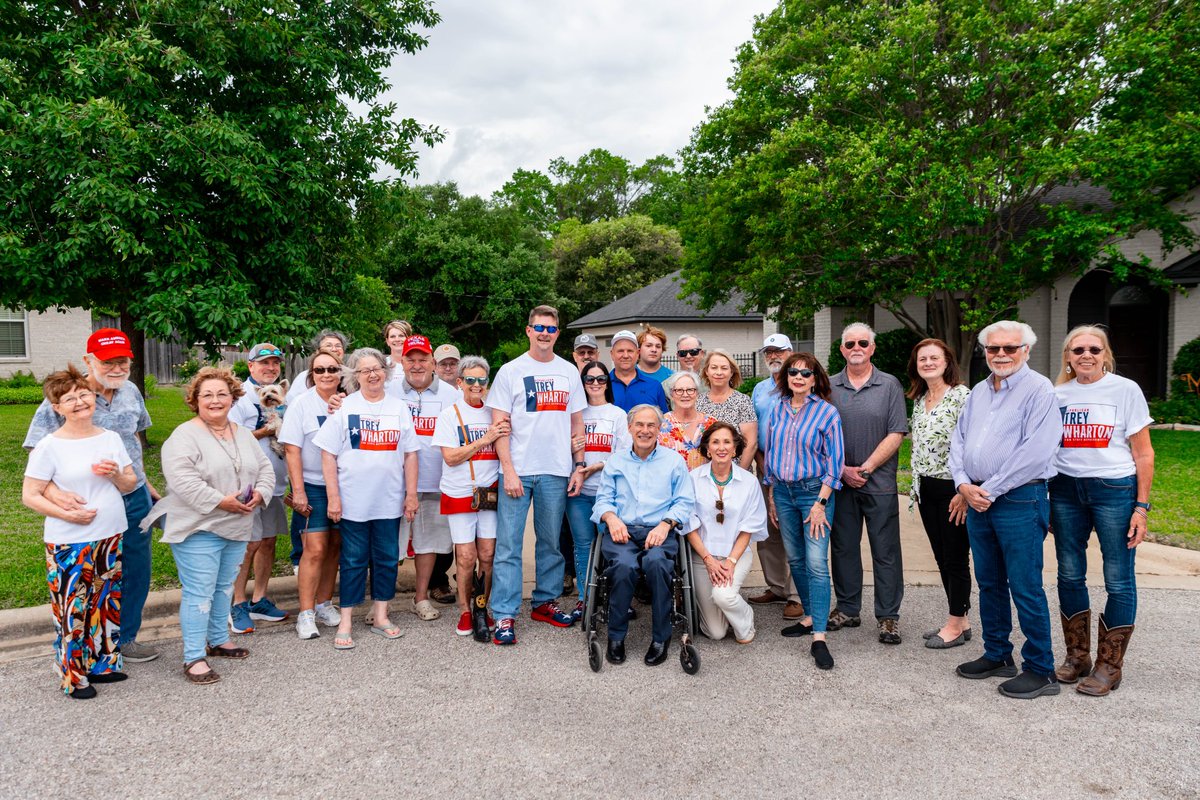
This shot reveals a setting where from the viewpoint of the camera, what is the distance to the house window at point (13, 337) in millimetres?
24141

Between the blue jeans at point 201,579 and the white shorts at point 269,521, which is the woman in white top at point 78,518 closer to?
the blue jeans at point 201,579

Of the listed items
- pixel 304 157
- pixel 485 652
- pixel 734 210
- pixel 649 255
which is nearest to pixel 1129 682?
pixel 485 652

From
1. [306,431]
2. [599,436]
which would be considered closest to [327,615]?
[306,431]

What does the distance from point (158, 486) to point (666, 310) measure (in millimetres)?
24160

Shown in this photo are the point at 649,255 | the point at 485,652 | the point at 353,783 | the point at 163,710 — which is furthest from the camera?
the point at 649,255

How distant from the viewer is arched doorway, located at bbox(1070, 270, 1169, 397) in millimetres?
17797

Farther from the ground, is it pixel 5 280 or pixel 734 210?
pixel 734 210

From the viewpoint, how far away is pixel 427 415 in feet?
17.7

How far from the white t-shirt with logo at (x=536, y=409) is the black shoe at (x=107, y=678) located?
2.56m

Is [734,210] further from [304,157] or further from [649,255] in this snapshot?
[649,255]

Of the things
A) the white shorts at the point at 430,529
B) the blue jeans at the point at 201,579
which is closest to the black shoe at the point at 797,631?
the white shorts at the point at 430,529

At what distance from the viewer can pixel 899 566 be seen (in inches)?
194

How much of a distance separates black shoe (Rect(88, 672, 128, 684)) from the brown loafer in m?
0.46

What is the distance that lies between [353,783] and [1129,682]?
163 inches
